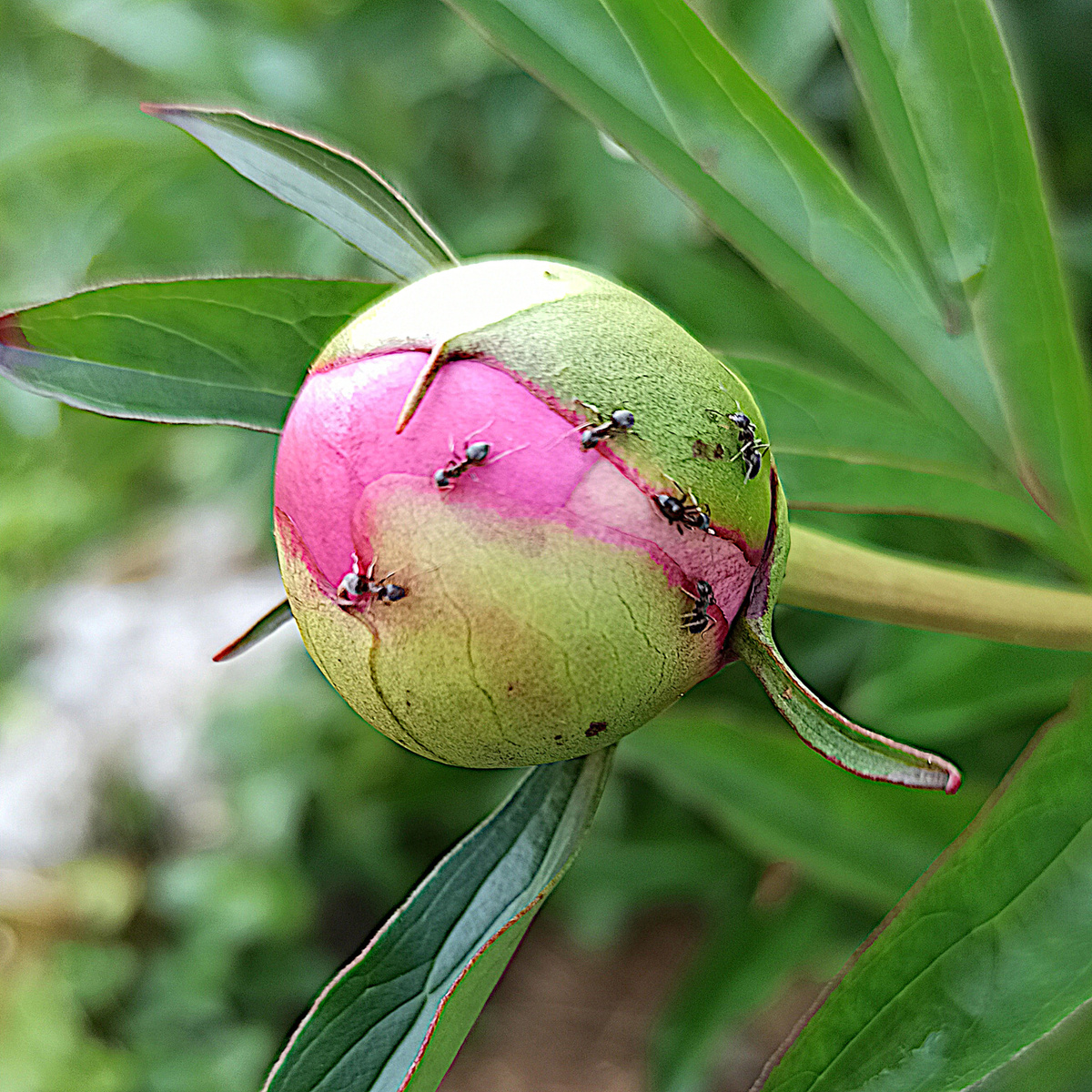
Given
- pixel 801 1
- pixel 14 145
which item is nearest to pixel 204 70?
pixel 14 145

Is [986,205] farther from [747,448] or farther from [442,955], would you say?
[442,955]

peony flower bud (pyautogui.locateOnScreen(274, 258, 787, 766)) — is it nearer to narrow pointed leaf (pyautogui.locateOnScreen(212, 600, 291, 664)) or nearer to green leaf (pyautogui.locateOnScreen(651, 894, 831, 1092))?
narrow pointed leaf (pyautogui.locateOnScreen(212, 600, 291, 664))

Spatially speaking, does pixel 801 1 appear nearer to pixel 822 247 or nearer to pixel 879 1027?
pixel 822 247

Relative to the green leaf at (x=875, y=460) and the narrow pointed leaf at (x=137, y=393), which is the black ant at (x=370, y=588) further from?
the green leaf at (x=875, y=460)

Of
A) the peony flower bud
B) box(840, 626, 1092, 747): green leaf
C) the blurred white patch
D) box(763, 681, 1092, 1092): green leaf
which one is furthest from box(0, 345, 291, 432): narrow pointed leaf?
the blurred white patch

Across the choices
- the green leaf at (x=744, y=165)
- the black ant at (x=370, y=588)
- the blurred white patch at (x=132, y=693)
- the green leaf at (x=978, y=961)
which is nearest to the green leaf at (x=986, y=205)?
the green leaf at (x=744, y=165)

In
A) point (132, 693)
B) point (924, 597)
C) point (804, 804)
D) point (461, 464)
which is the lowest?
point (132, 693)

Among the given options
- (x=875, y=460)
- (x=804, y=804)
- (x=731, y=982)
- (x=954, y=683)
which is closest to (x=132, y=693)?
(x=731, y=982)
